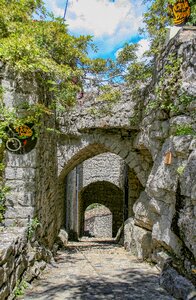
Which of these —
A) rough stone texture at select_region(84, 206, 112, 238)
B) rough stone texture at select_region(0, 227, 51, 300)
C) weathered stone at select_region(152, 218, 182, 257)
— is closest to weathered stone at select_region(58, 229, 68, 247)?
rough stone texture at select_region(0, 227, 51, 300)

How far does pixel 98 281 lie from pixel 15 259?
4.31 feet

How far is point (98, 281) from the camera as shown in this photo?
3.82 metres

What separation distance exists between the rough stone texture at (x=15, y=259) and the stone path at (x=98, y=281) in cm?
19

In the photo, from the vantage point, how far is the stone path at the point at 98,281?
3184 millimetres

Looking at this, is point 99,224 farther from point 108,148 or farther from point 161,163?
point 161,163

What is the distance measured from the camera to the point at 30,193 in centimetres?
387

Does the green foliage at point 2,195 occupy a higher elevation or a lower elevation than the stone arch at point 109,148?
lower

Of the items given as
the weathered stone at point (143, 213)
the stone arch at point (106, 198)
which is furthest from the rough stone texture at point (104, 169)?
the weathered stone at point (143, 213)

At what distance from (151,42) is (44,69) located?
2305 mm

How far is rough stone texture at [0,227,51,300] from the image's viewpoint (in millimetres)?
2662

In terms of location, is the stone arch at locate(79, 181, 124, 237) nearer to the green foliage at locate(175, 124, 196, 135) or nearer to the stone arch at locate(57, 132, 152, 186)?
the stone arch at locate(57, 132, 152, 186)

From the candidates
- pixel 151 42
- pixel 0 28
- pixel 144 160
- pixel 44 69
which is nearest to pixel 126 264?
pixel 144 160

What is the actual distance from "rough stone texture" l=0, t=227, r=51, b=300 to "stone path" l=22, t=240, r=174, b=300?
186 millimetres

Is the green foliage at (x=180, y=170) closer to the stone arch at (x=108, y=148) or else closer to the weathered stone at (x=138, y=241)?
the weathered stone at (x=138, y=241)
